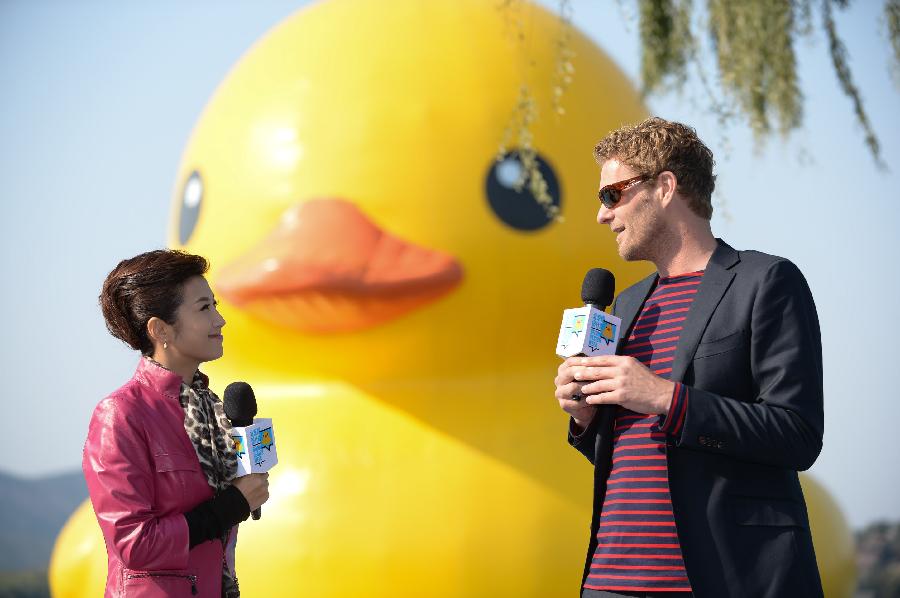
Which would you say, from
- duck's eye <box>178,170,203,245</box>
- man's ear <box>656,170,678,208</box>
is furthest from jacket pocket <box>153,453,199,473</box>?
duck's eye <box>178,170,203,245</box>

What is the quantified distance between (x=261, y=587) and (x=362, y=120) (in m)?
2.10

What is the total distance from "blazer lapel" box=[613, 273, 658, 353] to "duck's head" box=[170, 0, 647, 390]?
230cm

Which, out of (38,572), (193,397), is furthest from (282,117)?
(38,572)

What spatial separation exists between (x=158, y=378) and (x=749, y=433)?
1.20 m

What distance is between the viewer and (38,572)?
9.35m

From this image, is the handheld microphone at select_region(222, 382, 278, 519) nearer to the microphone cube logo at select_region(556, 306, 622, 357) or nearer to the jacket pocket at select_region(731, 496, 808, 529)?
the microphone cube logo at select_region(556, 306, 622, 357)

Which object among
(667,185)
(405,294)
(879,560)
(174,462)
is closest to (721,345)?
(667,185)

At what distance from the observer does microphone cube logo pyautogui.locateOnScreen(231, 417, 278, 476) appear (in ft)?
7.23

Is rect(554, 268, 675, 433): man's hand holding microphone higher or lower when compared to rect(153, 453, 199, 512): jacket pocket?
higher

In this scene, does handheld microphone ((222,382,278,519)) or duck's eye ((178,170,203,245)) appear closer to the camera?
handheld microphone ((222,382,278,519))

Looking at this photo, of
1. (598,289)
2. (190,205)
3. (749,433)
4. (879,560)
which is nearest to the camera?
(749,433)

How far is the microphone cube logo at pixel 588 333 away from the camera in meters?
2.08

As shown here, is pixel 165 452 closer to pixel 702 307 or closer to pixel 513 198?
pixel 702 307

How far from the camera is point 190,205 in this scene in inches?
211
